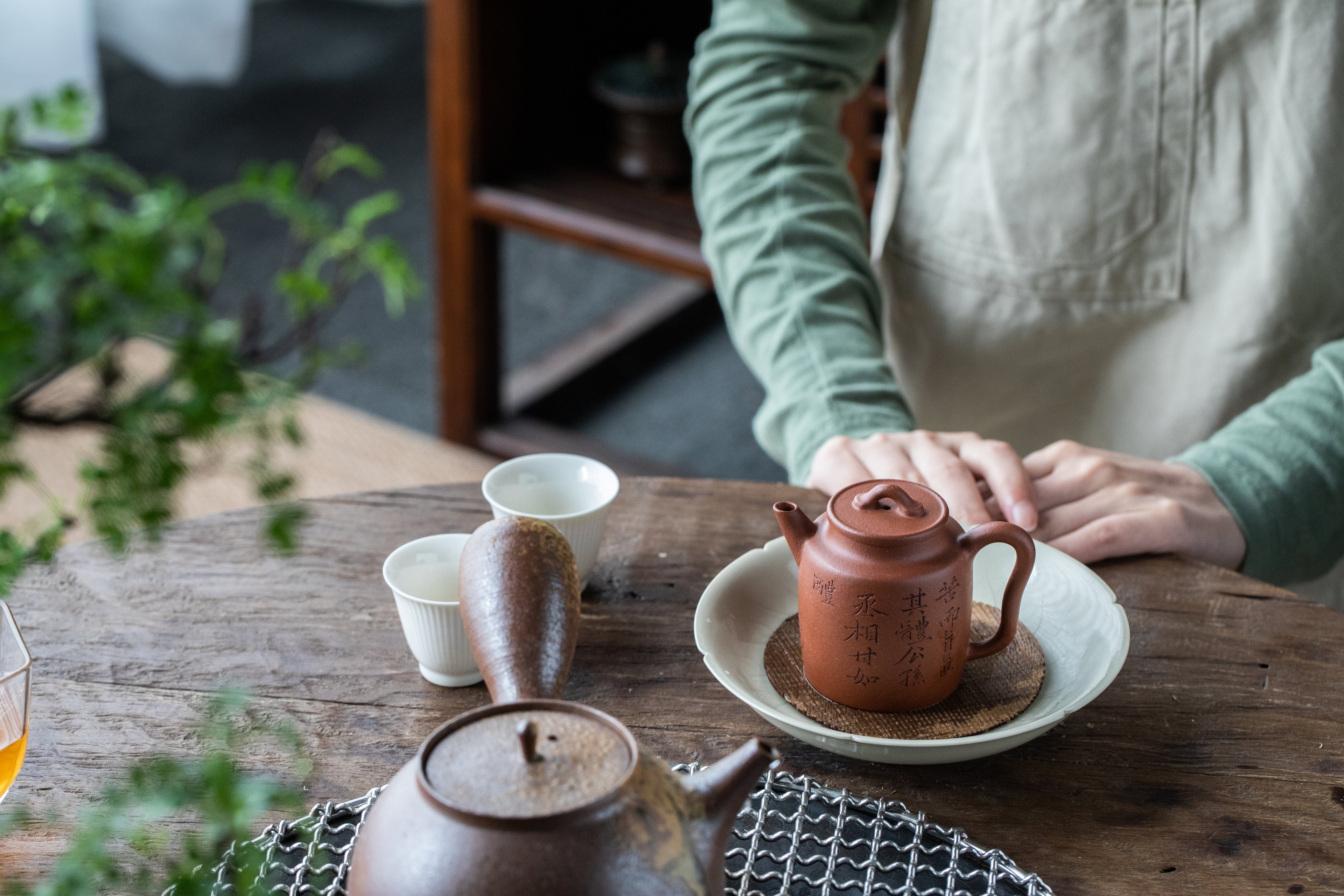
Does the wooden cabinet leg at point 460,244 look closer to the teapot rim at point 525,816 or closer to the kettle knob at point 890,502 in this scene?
the kettle knob at point 890,502

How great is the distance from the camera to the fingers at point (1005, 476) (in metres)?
0.87

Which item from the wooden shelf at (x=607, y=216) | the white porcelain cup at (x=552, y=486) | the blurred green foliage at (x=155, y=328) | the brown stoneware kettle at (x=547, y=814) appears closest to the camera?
the blurred green foliage at (x=155, y=328)

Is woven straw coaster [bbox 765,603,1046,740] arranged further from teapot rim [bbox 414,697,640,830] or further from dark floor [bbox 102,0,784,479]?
dark floor [bbox 102,0,784,479]

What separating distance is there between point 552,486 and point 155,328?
0.60m

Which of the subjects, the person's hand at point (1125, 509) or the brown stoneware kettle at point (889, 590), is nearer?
the brown stoneware kettle at point (889, 590)

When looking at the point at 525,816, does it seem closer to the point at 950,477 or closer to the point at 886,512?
the point at 886,512

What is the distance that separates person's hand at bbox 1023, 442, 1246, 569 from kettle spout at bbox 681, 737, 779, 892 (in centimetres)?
43

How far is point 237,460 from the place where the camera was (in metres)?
0.31

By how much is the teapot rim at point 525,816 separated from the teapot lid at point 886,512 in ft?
0.74

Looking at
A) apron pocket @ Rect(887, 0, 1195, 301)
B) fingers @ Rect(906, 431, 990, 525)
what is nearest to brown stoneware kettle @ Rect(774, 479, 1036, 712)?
fingers @ Rect(906, 431, 990, 525)

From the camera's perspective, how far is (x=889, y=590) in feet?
2.17

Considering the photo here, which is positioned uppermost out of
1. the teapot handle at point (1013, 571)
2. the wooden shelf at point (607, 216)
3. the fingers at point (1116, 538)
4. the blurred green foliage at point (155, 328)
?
the blurred green foliage at point (155, 328)

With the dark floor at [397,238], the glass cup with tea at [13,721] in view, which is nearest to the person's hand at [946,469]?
the glass cup with tea at [13,721]

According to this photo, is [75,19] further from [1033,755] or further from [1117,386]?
[1033,755]
